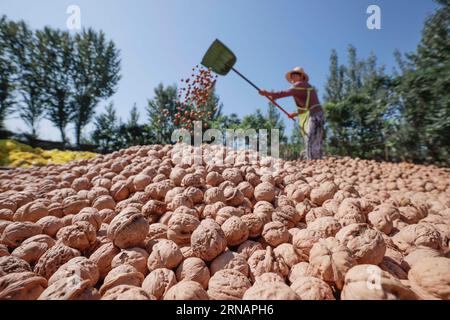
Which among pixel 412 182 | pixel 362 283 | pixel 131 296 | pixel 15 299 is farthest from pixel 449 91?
pixel 15 299

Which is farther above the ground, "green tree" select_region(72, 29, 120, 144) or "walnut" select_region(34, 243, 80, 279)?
"green tree" select_region(72, 29, 120, 144)

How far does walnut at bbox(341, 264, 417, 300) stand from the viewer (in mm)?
1134

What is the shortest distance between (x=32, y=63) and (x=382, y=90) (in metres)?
27.1

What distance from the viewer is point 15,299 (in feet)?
4.21

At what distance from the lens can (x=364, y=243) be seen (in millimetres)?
1554

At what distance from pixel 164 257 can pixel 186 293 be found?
461 mm

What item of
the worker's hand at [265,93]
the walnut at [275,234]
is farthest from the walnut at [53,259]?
the worker's hand at [265,93]

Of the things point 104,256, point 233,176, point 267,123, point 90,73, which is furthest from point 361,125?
point 90,73

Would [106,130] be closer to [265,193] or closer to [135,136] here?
[135,136]

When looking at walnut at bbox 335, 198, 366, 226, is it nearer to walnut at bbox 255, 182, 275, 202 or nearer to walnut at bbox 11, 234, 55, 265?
walnut at bbox 255, 182, 275, 202

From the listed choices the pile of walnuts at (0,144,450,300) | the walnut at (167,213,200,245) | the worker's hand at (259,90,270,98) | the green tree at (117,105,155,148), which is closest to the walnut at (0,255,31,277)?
the pile of walnuts at (0,144,450,300)

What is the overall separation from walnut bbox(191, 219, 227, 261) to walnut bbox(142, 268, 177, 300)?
10.0 inches

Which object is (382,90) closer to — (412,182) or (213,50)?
(412,182)

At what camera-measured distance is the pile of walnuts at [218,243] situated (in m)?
1.31
